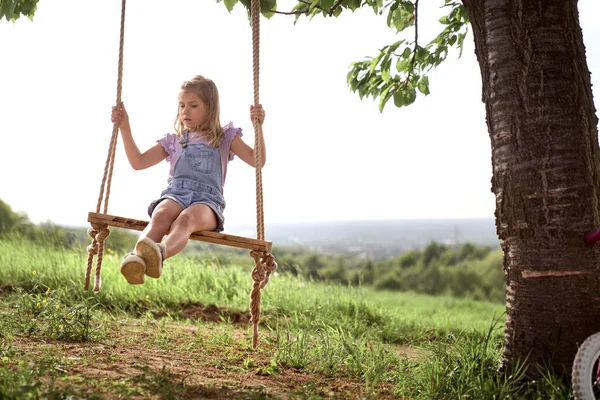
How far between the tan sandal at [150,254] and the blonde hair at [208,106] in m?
1.21

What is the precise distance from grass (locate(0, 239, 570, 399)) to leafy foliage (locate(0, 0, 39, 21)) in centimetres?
230

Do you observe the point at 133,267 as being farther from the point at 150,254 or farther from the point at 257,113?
the point at 257,113

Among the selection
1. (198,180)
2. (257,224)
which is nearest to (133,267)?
(257,224)

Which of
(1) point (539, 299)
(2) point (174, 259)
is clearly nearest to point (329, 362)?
(1) point (539, 299)

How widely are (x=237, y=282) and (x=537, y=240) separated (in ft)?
15.8

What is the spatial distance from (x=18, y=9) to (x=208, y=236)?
2.85 m

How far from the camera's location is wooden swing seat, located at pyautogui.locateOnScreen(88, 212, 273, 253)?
3.82 meters

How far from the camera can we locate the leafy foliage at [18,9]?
4.78m

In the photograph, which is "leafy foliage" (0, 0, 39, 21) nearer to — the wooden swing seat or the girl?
the girl

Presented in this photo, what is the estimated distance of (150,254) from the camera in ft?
11.8

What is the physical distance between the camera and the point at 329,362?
385 cm

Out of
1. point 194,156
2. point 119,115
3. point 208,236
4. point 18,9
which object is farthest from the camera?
point 18,9

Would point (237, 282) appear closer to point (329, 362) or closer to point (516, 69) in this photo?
point (329, 362)

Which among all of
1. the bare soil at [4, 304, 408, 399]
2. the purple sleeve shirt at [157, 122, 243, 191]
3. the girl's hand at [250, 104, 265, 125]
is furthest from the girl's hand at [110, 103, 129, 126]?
the bare soil at [4, 304, 408, 399]
